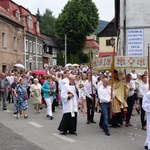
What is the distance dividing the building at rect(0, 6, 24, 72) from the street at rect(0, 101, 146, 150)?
26.3 metres

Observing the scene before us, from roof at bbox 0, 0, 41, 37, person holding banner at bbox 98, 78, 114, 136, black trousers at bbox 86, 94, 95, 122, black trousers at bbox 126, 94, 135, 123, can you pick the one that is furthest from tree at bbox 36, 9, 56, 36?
person holding banner at bbox 98, 78, 114, 136

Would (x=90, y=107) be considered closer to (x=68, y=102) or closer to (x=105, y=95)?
(x=105, y=95)

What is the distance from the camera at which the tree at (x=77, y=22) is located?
65438 mm

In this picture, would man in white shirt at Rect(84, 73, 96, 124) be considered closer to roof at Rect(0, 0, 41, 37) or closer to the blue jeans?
the blue jeans

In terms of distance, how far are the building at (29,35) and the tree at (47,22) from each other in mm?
42068

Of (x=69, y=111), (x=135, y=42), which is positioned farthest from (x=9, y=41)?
(x=69, y=111)

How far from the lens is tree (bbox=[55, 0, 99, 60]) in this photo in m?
65.4

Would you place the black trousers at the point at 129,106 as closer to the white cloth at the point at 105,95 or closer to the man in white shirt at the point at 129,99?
the man in white shirt at the point at 129,99

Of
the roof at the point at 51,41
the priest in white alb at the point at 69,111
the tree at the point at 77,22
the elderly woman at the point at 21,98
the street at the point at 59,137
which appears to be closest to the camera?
the street at the point at 59,137

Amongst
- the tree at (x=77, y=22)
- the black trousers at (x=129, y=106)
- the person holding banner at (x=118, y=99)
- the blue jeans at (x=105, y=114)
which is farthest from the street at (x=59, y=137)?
the tree at (x=77, y=22)

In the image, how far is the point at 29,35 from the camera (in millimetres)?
53219

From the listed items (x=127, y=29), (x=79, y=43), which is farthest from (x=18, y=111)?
(x=79, y=43)

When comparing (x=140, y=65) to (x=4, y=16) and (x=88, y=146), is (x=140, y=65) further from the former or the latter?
(x=4, y=16)

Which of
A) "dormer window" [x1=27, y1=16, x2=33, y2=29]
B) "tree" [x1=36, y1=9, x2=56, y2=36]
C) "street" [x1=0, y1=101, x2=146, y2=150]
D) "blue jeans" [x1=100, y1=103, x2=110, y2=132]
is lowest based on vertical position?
"street" [x1=0, y1=101, x2=146, y2=150]
